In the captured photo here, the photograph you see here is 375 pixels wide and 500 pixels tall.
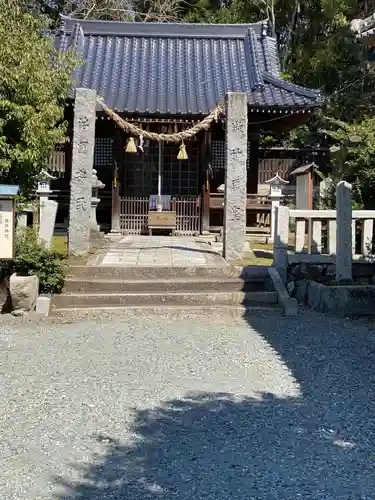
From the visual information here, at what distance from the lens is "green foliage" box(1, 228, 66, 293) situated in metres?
7.82

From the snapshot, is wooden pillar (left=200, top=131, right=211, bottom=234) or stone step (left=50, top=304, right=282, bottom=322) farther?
wooden pillar (left=200, top=131, right=211, bottom=234)

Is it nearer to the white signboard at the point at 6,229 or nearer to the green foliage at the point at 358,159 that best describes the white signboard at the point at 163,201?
the green foliage at the point at 358,159

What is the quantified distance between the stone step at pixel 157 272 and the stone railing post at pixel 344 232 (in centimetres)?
109

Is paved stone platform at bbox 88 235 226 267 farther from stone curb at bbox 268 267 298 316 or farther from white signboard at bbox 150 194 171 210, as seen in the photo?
white signboard at bbox 150 194 171 210

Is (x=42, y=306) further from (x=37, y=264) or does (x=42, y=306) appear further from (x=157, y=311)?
(x=157, y=311)

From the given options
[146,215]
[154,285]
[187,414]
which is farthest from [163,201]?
[187,414]

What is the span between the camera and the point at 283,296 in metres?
7.97

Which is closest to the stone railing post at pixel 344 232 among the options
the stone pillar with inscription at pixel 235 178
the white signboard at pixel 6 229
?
the stone pillar with inscription at pixel 235 178

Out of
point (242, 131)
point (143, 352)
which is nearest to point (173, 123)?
point (242, 131)

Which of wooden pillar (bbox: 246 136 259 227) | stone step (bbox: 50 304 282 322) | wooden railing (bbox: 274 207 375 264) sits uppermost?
wooden pillar (bbox: 246 136 259 227)

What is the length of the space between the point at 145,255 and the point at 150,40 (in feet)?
30.9

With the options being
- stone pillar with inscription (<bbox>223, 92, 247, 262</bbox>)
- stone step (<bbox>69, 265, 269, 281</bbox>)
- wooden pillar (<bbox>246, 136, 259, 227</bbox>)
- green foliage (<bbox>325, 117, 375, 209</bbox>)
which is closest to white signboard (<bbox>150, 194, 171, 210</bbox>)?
wooden pillar (<bbox>246, 136, 259, 227</bbox>)

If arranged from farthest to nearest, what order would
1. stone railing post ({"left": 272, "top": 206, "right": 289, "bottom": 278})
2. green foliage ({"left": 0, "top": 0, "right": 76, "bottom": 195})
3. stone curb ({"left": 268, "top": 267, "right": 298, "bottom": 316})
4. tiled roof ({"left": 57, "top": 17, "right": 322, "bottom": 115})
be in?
tiled roof ({"left": 57, "top": 17, "right": 322, "bottom": 115})
stone railing post ({"left": 272, "top": 206, "right": 289, "bottom": 278})
stone curb ({"left": 268, "top": 267, "right": 298, "bottom": 316})
green foliage ({"left": 0, "top": 0, "right": 76, "bottom": 195})

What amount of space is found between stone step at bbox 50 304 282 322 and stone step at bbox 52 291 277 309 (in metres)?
0.11
